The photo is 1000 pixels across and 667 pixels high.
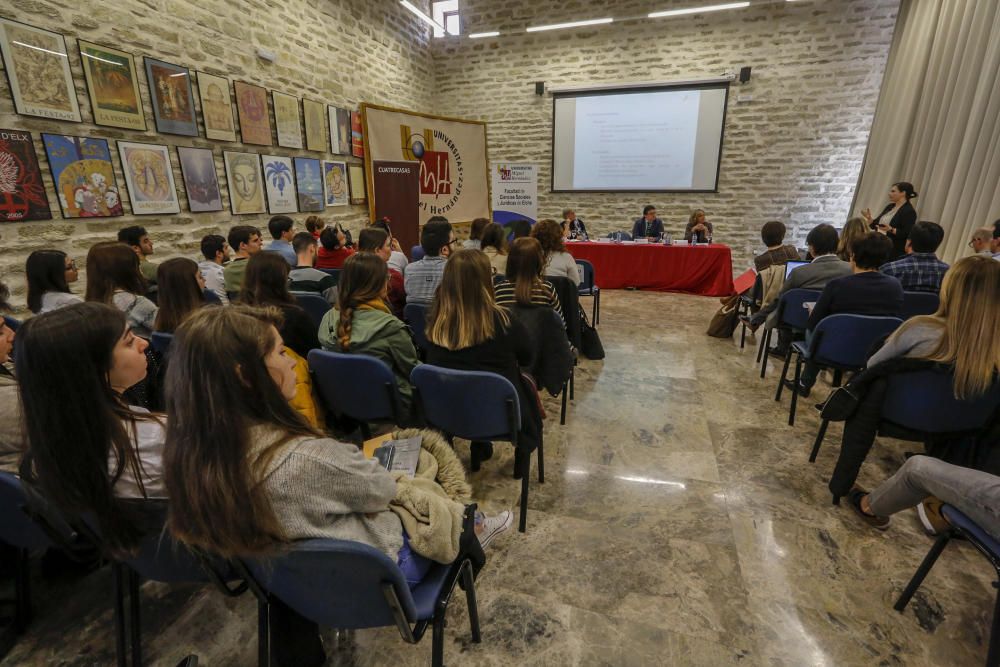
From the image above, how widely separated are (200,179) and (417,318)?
3077 millimetres

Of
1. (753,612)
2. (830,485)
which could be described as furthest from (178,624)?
(830,485)

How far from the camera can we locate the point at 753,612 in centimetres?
154

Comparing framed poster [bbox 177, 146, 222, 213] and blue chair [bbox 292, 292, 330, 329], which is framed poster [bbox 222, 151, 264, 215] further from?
blue chair [bbox 292, 292, 330, 329]

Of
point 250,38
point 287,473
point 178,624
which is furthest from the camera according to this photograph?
point 250,38

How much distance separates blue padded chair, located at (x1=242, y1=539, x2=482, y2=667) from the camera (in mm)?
833

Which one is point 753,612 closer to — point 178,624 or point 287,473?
point 287,473

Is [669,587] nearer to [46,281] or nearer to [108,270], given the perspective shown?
[108,270]

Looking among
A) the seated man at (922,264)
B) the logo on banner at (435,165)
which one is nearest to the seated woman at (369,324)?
the seated man at (922,264)

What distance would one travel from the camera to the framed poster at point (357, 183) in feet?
20.8

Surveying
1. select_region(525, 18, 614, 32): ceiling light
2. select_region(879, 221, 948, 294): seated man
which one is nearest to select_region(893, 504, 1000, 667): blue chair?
select_region(879, 221, 948, 294): seated man

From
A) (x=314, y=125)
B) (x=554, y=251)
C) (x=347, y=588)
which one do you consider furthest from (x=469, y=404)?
(x=314, y=125)

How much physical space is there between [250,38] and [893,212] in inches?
276

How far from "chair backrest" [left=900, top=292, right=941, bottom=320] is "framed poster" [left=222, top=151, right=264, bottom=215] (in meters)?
5.65

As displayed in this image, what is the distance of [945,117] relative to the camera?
15.3ft
